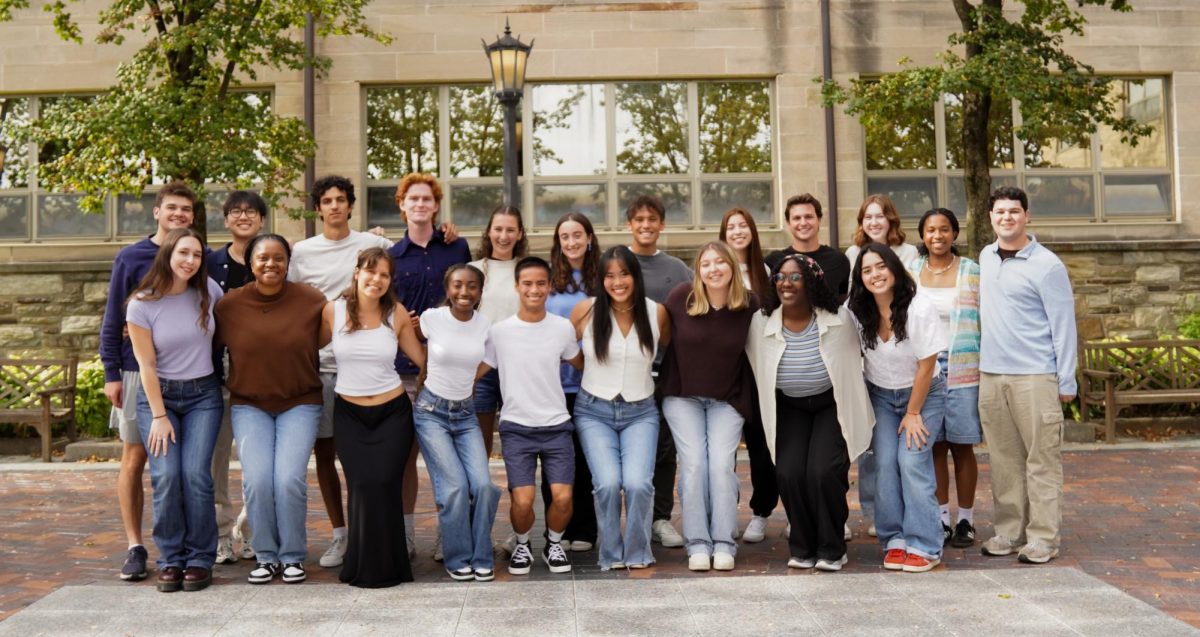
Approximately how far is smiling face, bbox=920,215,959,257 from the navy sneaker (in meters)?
4.68

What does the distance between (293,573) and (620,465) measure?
1.78 m

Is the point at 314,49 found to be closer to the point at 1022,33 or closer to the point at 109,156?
the point at 109,156

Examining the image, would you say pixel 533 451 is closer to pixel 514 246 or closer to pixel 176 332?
pixel 514 246

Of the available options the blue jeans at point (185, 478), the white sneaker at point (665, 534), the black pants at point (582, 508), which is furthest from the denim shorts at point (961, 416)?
the blue jeans at point (185, 478)

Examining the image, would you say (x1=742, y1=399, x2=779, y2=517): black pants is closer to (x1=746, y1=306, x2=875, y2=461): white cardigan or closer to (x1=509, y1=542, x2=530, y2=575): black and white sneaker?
(x1=746, y1=306, x2=875, y2=461): white cardigan

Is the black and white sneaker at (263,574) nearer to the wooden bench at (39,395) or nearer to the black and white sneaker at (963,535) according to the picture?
the black and white sneaker at (963,535)

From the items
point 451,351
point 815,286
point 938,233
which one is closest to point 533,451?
point 451,351

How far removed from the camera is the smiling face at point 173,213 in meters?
5.88

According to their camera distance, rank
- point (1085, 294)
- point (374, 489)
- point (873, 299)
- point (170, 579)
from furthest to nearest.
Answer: point (1085, 294)
point (873, 299)
point (374, 489)
point (170, 579)

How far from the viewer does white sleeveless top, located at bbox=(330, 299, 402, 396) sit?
18.7 feet

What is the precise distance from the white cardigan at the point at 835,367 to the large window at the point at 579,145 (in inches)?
346

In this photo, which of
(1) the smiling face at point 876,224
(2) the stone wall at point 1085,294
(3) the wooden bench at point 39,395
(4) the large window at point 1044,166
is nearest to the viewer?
(1) the smiling face at point 876,224

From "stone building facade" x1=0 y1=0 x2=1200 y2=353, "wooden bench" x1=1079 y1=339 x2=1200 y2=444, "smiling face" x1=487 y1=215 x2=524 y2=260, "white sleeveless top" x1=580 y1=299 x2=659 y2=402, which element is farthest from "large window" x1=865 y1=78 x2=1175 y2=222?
"white sleeveless top" x1=580 y1=299 x2=659 y2=402

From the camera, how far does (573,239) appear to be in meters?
6.22
